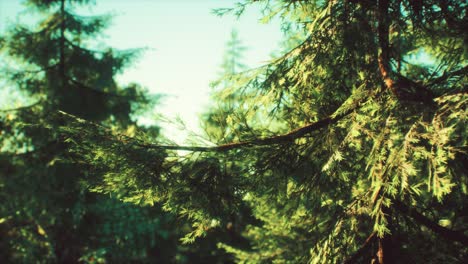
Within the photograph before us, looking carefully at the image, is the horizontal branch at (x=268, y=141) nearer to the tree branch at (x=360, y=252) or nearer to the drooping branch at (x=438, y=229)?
the drooping branch at (x=438, y=229)

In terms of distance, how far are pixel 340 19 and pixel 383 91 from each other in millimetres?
980

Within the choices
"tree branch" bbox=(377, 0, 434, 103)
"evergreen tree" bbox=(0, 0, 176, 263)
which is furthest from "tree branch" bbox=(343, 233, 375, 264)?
"evergreen tree" bbox=(0, 0, 176, 263)

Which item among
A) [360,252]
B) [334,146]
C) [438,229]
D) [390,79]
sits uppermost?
[390,79]

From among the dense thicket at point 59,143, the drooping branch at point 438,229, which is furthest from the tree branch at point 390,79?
the dense thicket at point 59,143

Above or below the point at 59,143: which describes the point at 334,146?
below

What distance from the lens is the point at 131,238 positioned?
11.3 metres

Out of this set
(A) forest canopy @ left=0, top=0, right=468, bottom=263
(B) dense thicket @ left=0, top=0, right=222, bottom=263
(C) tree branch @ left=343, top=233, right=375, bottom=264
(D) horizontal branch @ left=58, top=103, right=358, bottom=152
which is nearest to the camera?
(A) forest canopy @ left=0, top=0, right=468, bottom=263

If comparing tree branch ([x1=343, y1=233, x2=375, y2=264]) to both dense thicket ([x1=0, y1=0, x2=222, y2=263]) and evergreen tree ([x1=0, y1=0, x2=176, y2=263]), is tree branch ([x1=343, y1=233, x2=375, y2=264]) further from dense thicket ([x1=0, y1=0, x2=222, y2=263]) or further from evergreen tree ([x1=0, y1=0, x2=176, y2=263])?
evergreen tree ([x1=0, y1=0, x2=176, y2=263])

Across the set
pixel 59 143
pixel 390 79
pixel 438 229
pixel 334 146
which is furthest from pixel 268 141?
pixel 59 143

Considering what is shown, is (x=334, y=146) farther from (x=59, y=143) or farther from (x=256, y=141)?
(x=59, y=143)

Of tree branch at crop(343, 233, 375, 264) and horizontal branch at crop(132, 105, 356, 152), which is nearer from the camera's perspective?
horizontal branch at crop(132, 105, 356, 152)

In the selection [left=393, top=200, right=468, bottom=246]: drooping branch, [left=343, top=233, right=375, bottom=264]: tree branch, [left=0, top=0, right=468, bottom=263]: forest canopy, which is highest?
[left=0, top=0, right=468, bottom=263]: forest canopy

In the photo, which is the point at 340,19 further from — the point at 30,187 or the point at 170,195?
the point at 30,187

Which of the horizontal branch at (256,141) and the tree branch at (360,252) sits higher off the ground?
the horizontal branch at (256,141)
